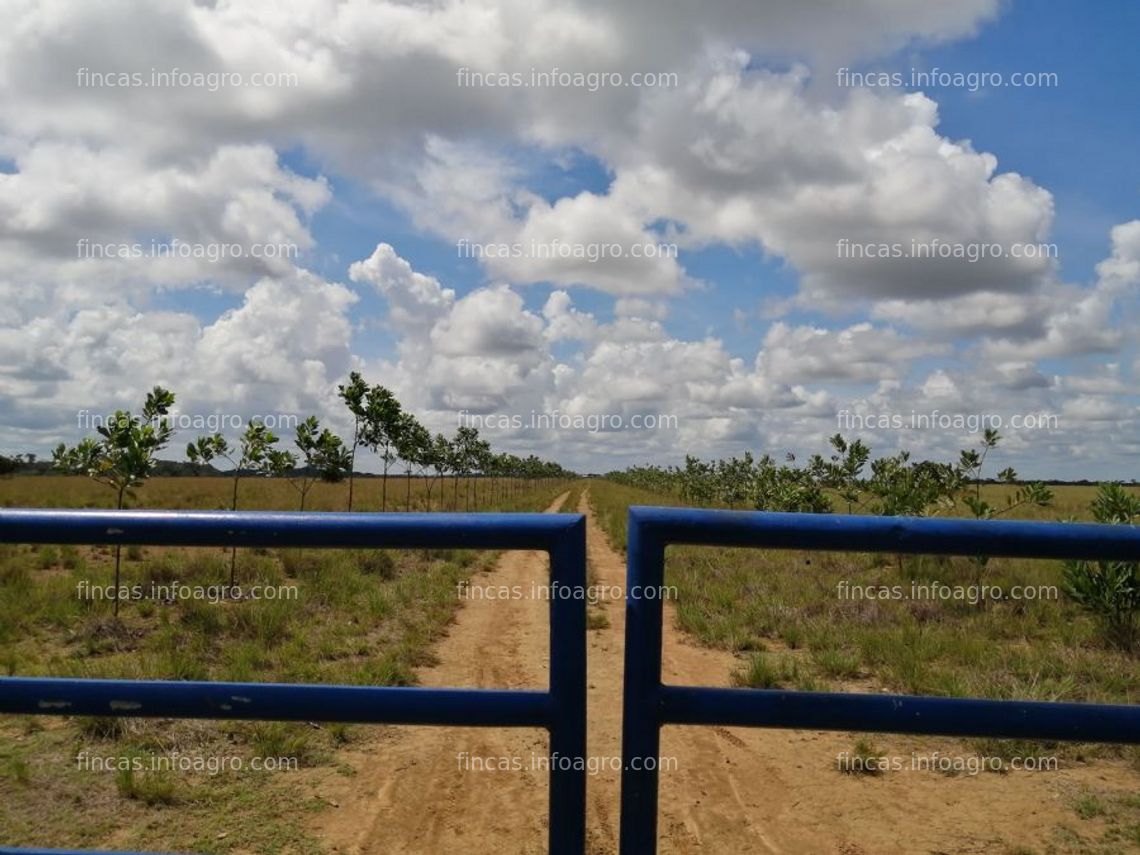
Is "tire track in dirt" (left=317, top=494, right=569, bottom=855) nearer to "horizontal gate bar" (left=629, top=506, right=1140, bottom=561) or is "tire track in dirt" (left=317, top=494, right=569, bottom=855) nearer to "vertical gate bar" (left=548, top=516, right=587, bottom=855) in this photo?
"vertical gate bar" (left=548, top=516, right=587, bottom=855)

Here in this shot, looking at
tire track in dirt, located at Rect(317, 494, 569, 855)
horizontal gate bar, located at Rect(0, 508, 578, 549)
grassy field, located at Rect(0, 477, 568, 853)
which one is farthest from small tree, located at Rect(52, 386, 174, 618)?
horizontal gate bar, located at Rect(0, 508, 578, 549)

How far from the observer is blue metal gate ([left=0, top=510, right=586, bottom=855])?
1.33 m

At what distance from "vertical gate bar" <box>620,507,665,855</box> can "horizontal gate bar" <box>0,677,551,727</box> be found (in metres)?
0.16

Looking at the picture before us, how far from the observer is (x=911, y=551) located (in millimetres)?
1365

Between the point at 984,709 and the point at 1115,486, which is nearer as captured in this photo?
the point at 984,709

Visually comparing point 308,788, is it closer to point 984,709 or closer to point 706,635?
point 984,709

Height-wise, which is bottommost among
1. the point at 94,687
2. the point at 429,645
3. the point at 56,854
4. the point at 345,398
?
the point at 429,645

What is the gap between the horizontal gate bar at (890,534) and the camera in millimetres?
1347

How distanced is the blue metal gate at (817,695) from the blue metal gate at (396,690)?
10 cm

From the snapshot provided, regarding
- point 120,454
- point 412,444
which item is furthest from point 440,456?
point 120,454

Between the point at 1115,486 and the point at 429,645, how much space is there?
970cm

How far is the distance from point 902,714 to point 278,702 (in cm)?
114

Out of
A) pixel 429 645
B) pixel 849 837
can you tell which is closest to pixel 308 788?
pixel 849 837

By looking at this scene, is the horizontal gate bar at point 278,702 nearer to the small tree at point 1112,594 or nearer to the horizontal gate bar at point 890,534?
the horizontal gate bar at point 890,534
